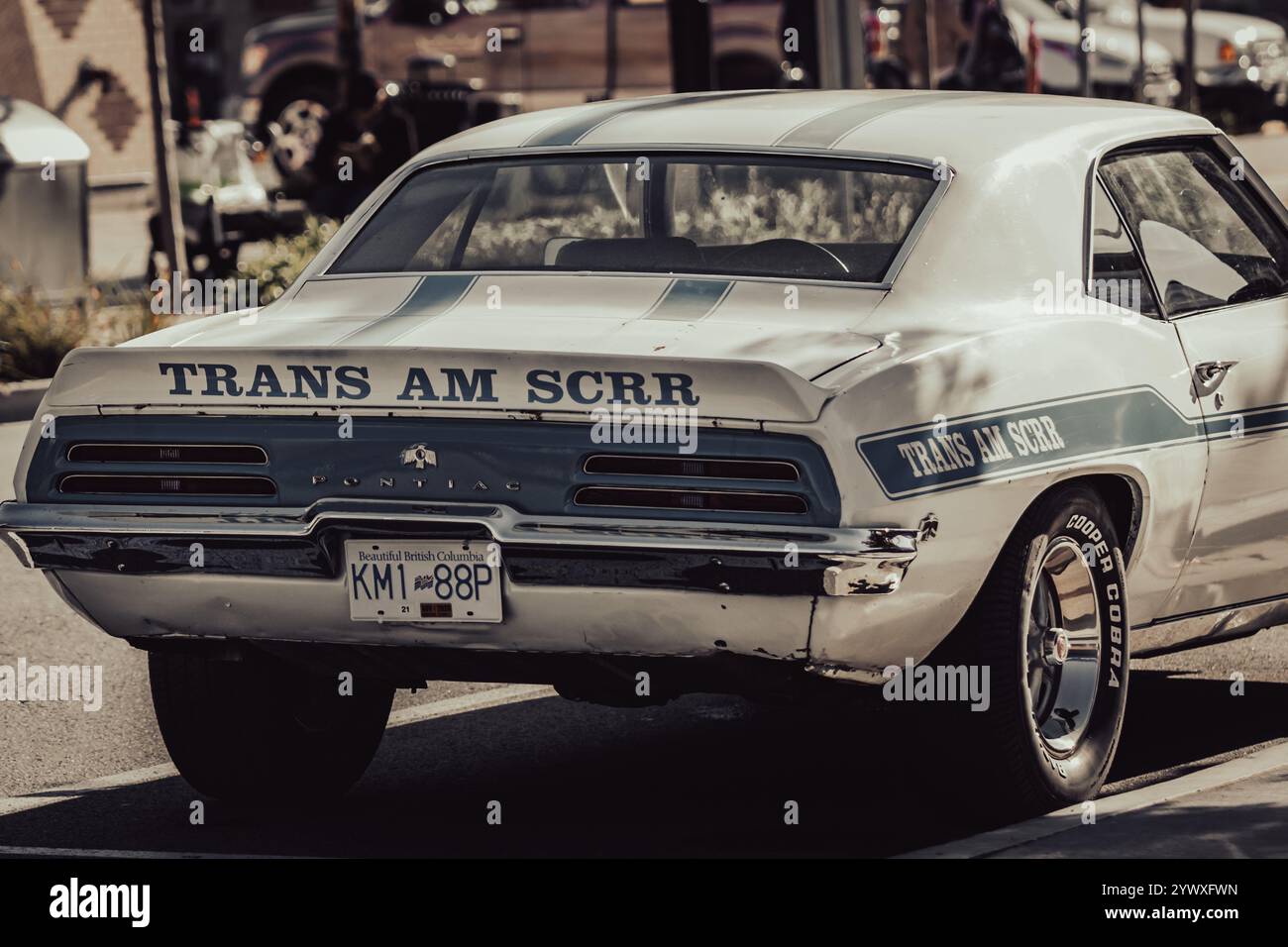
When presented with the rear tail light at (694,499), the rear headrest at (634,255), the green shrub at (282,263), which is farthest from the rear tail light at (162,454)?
the green shrub at (282,263)

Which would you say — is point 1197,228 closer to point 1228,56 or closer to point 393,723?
point 393,723

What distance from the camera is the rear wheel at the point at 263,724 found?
20.3 ft

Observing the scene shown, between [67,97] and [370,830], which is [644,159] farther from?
[67,97]

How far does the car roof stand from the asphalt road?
1418 millimetres

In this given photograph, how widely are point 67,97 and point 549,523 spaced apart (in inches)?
978

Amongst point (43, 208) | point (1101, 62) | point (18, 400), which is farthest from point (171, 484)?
point (1101, 62)

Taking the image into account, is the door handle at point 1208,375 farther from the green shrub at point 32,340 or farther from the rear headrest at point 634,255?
the green shrub at point 32,340

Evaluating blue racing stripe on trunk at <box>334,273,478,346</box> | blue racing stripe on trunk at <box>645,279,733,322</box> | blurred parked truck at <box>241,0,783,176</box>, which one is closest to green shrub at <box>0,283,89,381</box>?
blue racing stripe on trunk at <box>334,273,478,346</box>

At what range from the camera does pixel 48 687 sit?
7996 mm

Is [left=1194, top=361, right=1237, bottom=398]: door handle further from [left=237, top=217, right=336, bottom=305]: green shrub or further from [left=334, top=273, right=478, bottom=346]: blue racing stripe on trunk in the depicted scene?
[left=237, top=217, right=336, bottom=305]: green shrub

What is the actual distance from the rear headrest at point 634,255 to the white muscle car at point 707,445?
11mm

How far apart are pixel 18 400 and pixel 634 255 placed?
336 inches

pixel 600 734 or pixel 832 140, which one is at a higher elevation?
pixel 832 140
